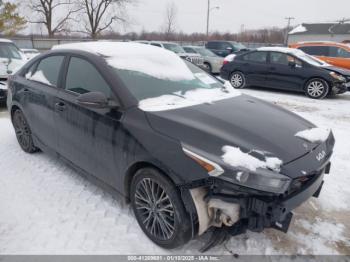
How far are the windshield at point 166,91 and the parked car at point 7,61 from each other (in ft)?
17.6

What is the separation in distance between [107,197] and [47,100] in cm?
136

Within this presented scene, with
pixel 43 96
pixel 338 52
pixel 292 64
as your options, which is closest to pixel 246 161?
pixel 43 96

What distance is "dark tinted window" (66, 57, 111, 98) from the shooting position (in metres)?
2.92

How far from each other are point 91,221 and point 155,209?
0.80m

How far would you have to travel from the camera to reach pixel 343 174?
4.03 meters

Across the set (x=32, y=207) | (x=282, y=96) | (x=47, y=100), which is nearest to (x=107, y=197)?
(x=32, y=207)

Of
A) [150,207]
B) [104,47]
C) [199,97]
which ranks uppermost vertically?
[104,47]

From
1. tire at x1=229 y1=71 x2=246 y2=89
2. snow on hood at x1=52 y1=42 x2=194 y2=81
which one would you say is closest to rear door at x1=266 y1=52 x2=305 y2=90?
tire at x1=229 y1=71 x2=246 y2=89

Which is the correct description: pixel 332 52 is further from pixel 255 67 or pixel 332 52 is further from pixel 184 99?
pixel 184 99

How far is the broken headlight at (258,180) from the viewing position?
6.83 feet

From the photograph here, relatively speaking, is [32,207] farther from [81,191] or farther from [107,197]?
[107,197]

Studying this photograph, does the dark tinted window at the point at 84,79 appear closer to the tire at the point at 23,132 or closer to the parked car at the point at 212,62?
the tire at the point at 23,132

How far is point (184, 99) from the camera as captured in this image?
299cm

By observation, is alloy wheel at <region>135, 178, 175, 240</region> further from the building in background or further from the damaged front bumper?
the building in background
